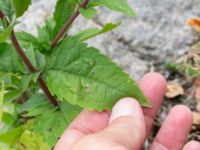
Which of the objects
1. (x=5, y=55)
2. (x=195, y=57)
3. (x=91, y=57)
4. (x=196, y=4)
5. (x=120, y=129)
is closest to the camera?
(x=120, y=129)

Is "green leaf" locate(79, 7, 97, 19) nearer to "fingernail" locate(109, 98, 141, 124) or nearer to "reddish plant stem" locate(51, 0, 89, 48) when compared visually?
"reddish plant stem" locate(51, 0, 89, 48)

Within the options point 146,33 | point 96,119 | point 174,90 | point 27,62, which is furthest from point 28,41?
point 146,33

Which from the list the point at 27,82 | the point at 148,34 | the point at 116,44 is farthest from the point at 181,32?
the point at 27,82

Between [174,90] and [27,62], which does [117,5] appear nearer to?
[27,62]

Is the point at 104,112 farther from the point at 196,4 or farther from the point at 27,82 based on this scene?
the point at 196,4

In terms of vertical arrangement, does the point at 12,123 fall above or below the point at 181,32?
above

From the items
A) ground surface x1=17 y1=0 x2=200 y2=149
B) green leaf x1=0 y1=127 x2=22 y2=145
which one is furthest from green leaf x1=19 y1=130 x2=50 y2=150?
ground surface x1=17 y1=0 x2=200 y2=149

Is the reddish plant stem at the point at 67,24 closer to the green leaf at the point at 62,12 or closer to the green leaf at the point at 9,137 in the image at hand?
the green leaf at the point at 62,12
